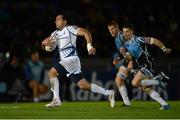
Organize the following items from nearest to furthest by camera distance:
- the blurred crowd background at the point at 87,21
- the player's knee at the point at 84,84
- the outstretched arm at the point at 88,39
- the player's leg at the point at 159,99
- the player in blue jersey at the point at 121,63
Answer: the outstretched arm at the point at 88,39 → the player's leg at the point at 159,99 → the player's knee at the point at 84,84 → the player in blue jersey at the point at 121,63 → the blurred crowd background at the point at 87,21

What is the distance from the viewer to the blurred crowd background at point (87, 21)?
83.3ft

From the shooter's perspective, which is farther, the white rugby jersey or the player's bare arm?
the player's bare arm

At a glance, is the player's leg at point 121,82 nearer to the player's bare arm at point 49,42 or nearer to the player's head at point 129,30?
the player's head at point 129,30

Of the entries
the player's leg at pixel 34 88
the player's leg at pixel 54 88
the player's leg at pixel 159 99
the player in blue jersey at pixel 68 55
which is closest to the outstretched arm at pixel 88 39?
the player in blue jersey at pixel 68 55

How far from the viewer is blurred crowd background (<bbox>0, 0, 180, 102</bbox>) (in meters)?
25.4

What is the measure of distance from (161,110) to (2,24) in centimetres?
1322

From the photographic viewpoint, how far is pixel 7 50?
80.9 feet

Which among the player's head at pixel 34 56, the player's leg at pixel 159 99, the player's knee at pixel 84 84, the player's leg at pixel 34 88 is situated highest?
the player's head at pixel 34 56

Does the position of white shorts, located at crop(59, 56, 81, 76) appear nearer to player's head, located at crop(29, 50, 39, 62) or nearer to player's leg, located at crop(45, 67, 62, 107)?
player's leg, located at crop(45, 67, 62, 107)

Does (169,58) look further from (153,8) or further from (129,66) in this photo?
(129,66)

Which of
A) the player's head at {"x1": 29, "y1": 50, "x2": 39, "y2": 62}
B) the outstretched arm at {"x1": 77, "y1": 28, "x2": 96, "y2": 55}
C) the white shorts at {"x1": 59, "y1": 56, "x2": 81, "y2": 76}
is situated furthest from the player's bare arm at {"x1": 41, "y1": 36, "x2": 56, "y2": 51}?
the player's head at {"x1": 29, "y1": 50, "x2": 39, "y2": 62}

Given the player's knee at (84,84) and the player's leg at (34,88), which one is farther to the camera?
the player's leg at (34,88)

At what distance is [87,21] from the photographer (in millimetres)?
27234

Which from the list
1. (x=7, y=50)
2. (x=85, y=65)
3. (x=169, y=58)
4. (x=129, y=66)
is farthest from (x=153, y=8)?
(x=129, y=66)
